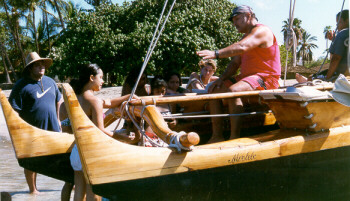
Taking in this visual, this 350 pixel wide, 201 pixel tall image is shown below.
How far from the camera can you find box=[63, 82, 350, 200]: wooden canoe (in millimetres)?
2875

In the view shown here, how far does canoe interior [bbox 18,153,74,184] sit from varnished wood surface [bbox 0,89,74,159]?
40 millimetres

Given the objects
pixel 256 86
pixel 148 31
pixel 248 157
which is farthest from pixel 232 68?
pixel 148 31

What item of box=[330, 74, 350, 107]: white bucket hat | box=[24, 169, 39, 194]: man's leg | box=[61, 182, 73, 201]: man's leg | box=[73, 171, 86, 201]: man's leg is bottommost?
box=[24, 169, 39, 194]: man's leg

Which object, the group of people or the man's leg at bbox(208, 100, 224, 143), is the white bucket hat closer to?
the group of people

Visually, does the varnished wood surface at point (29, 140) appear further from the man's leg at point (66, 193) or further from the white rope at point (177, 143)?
the white rope at point (177, 143)

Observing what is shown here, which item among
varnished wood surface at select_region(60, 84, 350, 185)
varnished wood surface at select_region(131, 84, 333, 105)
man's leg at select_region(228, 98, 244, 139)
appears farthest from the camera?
man's leg at select_region(228, 98, 244, 139)

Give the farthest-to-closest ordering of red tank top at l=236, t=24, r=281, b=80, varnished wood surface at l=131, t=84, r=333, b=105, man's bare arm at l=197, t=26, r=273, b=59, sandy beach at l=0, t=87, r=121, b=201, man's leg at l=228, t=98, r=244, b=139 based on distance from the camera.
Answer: sandy beach at l=0, t=87, r=121, b=201 < red tank top at l=236, t=24, r=281, b=80 < man's leg at l=228, t=98, r=244, b=139 < man's bare arm at l=197, t=26, r=273, b=59 < varnished wood surface at l=131, t=84, r=333, b=105

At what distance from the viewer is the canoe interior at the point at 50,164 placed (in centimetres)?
392

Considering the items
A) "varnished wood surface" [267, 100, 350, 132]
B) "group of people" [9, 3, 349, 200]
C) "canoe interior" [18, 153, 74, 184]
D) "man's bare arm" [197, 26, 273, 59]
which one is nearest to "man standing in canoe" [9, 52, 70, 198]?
"group of people" [9, 3, 349, 200]

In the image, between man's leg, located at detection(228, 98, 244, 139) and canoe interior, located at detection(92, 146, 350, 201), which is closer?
canoe interior, located at detection(92, 146, 350, 201)

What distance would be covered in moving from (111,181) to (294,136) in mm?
1690

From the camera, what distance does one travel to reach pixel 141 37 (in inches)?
750

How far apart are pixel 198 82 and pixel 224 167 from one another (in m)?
2.90

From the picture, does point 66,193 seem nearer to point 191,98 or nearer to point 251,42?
point 191,98
